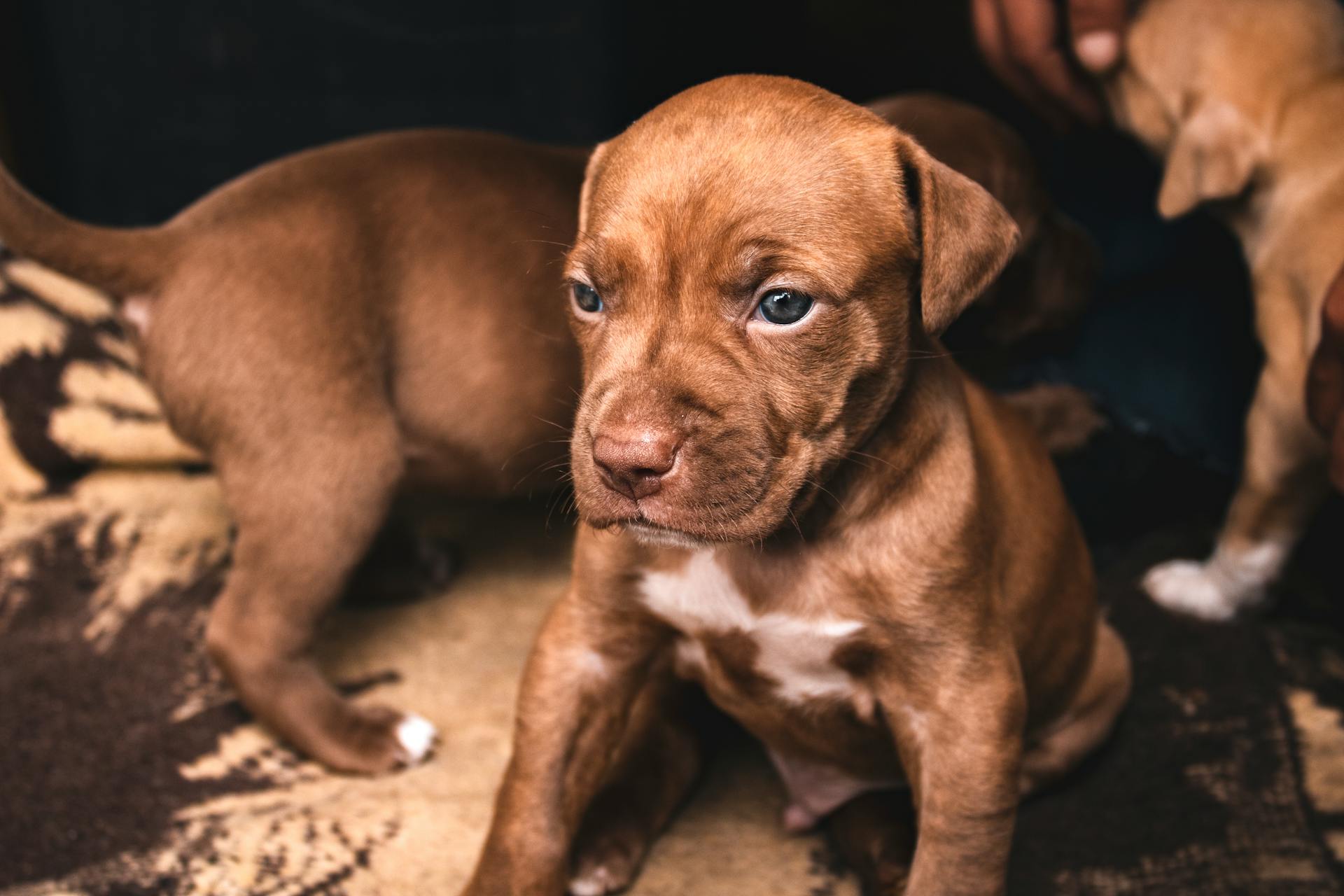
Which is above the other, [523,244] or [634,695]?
[523,244]

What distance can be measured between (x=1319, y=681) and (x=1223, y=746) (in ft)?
1.10

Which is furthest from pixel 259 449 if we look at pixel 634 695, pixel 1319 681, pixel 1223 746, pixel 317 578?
pixel 1319 681

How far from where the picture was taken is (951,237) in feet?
5.67

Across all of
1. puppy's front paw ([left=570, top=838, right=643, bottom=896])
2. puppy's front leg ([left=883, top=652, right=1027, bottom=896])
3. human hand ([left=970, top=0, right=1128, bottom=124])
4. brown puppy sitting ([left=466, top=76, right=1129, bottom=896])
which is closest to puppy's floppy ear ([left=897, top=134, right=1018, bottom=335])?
brown puppy sitting ([left=466, top=76, right=1129, bottom=896])

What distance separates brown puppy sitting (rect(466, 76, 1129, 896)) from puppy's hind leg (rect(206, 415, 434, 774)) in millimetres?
654

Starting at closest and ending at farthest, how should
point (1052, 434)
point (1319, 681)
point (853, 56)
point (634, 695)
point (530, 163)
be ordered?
1. point (634, 695)
2. point (1319, 681)
3. point (530, 163)
4. point (1052, 434)
5. point (853, 56)

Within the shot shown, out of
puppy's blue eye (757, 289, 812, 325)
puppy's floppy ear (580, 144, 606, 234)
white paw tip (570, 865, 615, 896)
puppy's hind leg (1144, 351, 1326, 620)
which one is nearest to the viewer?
puppy's blue eye (757, 289, 812, 325)

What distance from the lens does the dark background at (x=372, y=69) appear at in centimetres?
442

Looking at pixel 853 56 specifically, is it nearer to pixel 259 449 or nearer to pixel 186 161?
pixel 186 161

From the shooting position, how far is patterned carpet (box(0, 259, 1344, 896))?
7.61 feet

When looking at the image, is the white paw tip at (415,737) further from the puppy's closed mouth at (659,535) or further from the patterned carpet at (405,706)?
the puppy's closed mouth at (659,535)

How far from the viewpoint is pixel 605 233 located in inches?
68.2

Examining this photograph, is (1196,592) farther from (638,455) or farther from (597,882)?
(638,455)

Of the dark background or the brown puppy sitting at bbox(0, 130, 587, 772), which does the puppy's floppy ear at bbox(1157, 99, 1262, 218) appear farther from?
the brown puppy sitting at bbox(0, 130, 587, 772)
